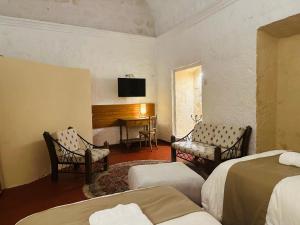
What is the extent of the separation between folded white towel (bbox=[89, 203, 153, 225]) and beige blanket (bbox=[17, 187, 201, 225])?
53 millimetres

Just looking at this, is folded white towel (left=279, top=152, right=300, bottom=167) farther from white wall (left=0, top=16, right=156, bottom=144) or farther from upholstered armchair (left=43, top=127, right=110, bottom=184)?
white wall (left=0, top=16, right=156, bottom=144)

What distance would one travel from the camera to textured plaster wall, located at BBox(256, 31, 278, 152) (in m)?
3.62

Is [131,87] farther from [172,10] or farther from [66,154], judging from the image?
[66,154]

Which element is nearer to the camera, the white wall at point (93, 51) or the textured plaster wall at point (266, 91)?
the textured plaster wall at point (266, 91)

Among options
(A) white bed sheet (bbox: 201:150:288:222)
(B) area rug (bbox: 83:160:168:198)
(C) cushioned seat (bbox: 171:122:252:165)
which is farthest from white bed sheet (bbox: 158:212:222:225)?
(C) cushioned seat (bbox: 171:122:252:165)

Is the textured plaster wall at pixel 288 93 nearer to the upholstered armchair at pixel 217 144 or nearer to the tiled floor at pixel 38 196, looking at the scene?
the upholstered armchair at pixel 217 144

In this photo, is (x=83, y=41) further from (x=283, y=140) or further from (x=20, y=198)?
(x=283, y=140)

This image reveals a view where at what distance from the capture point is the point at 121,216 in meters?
1.23

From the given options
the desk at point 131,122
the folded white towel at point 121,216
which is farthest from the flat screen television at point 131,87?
the folded white towel at point 121,216

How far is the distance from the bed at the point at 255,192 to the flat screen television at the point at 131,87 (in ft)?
13.2

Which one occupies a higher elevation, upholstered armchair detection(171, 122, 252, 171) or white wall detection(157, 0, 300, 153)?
white wall detection(157, 0, 300, 153)

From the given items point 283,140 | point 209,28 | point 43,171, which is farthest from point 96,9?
point 283,140

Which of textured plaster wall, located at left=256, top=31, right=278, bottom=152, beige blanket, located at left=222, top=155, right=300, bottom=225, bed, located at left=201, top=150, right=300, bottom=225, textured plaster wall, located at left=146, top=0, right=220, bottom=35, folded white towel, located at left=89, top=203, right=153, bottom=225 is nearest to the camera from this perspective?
folded white towel, located at left=89, top=203, right=153, bottom=225

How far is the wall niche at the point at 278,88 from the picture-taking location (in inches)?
141
